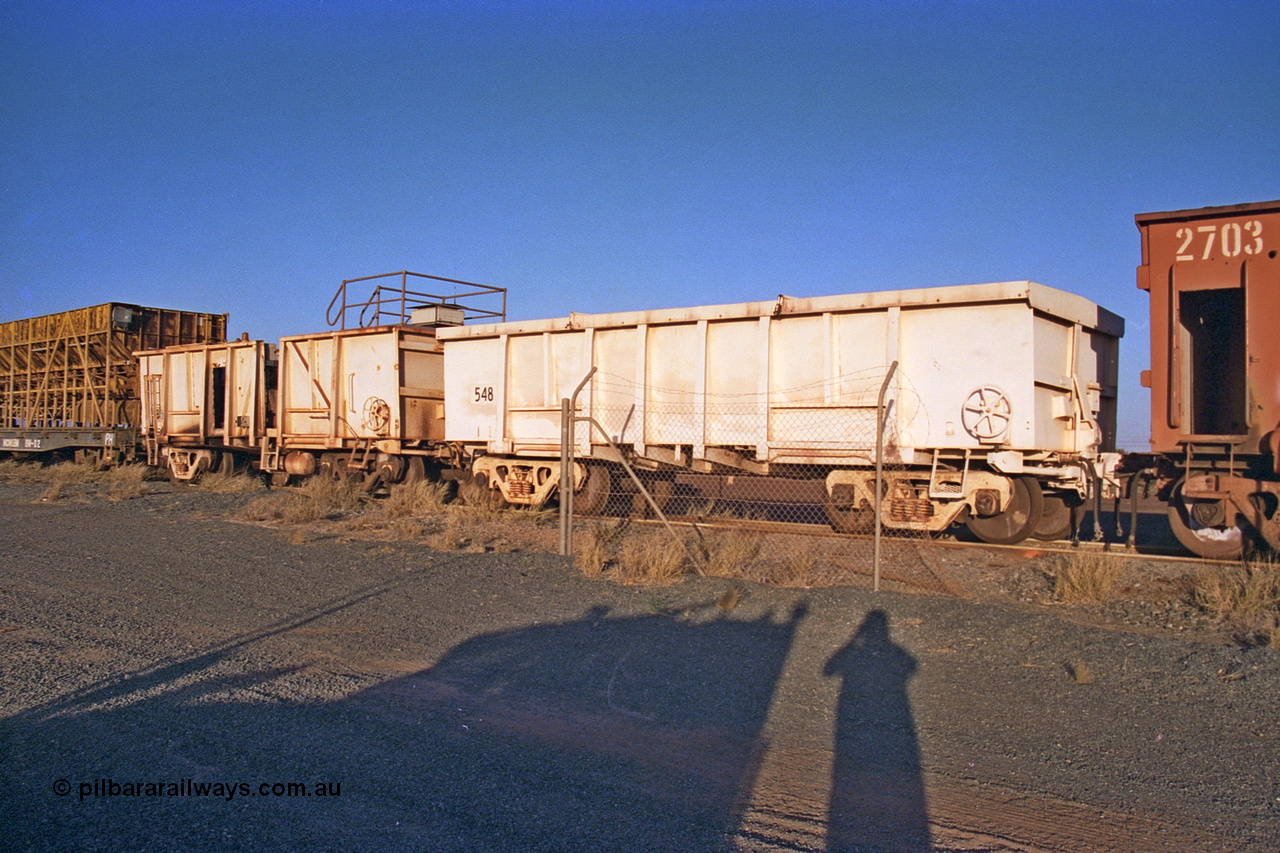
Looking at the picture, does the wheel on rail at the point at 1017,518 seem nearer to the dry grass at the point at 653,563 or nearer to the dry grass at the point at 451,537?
the dry grass at the point at 653,563

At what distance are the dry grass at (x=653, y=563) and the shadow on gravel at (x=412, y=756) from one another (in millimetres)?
2240

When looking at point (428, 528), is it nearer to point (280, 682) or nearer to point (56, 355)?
point (280, 682)

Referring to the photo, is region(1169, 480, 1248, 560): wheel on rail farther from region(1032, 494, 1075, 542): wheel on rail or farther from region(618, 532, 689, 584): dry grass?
region(618, 532, 689, 584): dry grass

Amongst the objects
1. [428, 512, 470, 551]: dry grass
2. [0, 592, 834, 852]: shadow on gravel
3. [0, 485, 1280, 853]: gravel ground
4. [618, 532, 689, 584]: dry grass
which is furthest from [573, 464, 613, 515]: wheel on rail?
[0, 592, 834, 852]: shadow on gravel

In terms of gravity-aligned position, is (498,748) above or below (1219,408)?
below

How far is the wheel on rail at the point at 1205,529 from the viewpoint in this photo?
29.3ft

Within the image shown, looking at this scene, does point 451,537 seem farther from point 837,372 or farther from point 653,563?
point 837,372

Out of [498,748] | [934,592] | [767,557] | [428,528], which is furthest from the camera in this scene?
[428,528]

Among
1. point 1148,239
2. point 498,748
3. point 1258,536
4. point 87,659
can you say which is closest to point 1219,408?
point 1258,536

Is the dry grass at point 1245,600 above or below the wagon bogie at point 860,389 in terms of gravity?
below

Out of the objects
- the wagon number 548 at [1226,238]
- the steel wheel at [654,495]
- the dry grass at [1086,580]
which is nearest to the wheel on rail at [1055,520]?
the dry grass at [1086,580]

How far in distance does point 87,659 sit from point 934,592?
6803 millimetres

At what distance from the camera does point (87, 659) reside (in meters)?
5.70

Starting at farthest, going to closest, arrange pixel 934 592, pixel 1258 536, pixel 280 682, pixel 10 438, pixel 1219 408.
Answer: pixel 10 438, pixel 1219 408, pixel 1258 536, pixel 934 592, pixel 280 682
